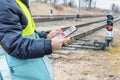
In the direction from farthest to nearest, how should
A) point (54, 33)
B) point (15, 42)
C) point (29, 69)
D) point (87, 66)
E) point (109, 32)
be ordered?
point (109, 32)
point (87, 66)
point (54, 33)
point (29, 69)
point (15, 42)

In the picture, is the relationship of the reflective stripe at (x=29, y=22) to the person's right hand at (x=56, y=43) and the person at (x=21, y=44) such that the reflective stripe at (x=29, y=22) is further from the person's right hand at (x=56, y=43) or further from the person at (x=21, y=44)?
the person's right hand at (x=56, y=43)

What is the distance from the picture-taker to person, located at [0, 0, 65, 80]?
2.16 m

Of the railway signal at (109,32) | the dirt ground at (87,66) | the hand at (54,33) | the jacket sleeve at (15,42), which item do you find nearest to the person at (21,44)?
the jacket sleeve at (15,42)

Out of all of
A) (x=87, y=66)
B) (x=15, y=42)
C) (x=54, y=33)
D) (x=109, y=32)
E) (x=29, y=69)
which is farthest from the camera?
(x=109, y=32)

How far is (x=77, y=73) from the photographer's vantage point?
270 inches

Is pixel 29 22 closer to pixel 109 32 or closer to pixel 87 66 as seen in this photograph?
pixel 87 66

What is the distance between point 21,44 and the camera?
7.11 feet

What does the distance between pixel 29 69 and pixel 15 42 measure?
280 mm

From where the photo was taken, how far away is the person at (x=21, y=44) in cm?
216

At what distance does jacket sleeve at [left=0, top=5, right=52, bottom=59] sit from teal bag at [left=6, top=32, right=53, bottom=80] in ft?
0.26

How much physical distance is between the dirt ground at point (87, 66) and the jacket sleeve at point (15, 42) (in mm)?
4200

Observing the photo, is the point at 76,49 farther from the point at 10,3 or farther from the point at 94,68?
the point at 10,3

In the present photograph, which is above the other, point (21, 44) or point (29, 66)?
point (21, 44)

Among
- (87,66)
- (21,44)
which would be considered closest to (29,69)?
(21,44)
